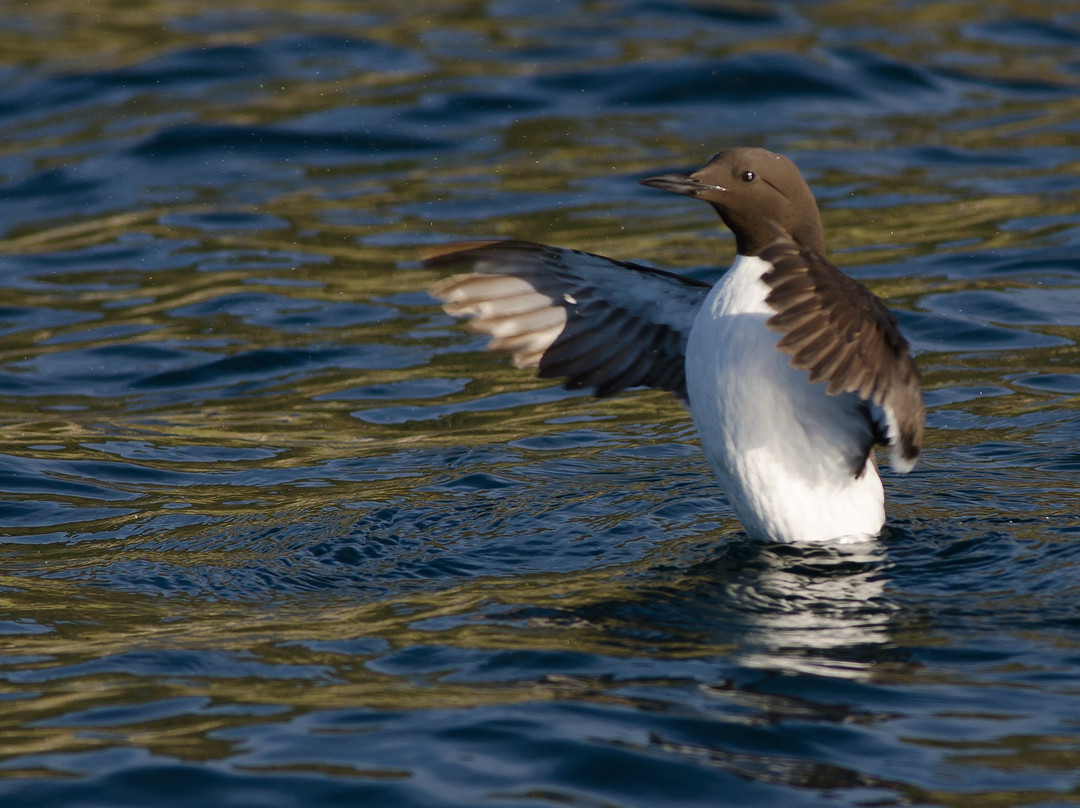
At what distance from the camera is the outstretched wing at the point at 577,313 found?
224 inches

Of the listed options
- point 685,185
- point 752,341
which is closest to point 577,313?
point 685,185

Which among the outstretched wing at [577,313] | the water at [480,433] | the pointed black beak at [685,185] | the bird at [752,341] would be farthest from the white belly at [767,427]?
the outstretched wing at [577,313]

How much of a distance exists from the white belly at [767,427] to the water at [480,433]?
0.17 m

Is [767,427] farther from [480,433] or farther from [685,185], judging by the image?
[480,433]

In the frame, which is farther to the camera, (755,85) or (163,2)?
(163,2)

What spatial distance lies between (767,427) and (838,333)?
736 millimetres

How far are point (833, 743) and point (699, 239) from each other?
6.09 m

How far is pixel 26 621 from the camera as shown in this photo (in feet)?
15.9

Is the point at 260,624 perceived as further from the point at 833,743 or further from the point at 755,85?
the point at 755,85

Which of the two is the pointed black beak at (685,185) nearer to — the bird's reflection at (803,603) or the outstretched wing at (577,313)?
the outstretched wing at (577,313)

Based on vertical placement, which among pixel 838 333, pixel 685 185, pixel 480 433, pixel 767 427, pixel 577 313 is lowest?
pixel 480 433

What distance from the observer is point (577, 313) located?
5891 mm

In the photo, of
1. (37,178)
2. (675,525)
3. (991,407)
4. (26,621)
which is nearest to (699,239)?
(991,407)

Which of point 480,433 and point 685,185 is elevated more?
point 685,185
